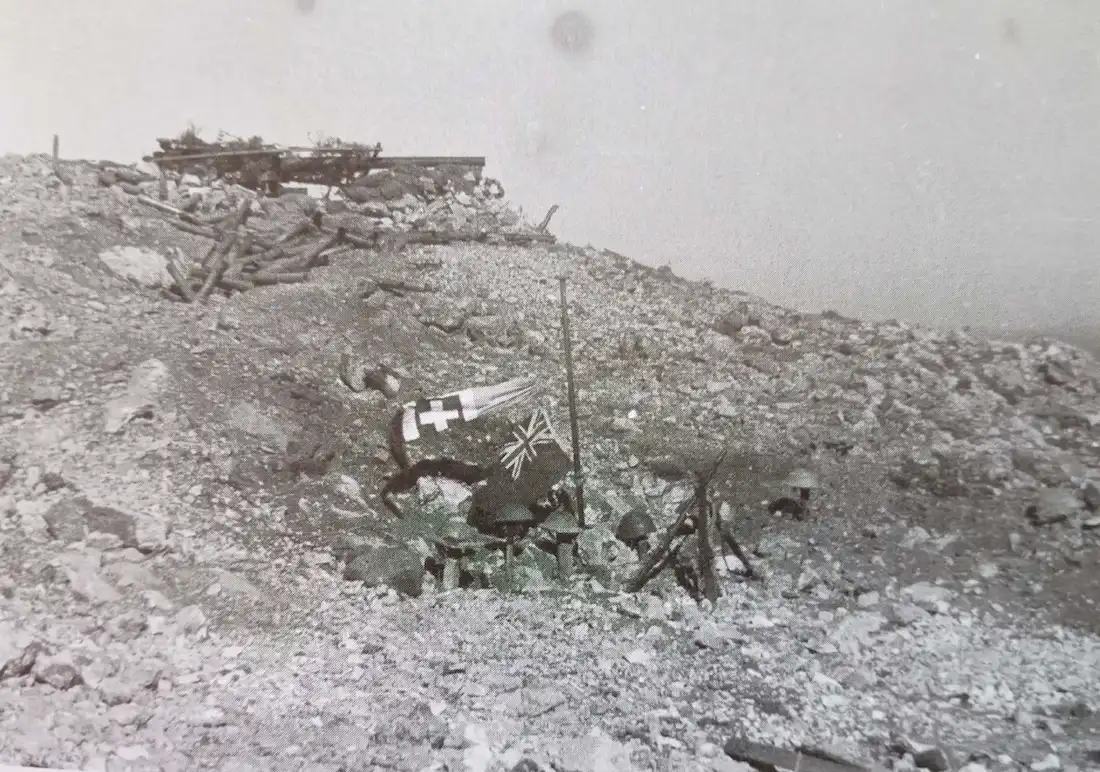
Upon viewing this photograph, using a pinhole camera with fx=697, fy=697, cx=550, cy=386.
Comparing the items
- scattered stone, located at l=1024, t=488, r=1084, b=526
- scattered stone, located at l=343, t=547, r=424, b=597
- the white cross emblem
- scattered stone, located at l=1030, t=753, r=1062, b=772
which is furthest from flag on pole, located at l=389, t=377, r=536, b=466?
scattered stone, located at l=1030, t=753, r=1062, b=772

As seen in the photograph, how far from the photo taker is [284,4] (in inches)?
72.4

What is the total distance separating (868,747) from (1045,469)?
2.40 ft

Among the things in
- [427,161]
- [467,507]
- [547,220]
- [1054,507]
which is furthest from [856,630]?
[427,161]

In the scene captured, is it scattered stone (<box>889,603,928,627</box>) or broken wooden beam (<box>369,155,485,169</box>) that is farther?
broken wooden beam (<box>369,155,485,169</box>)

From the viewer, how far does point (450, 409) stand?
1788 millimetres

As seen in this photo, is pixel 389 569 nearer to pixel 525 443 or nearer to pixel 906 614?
pixel 525 443

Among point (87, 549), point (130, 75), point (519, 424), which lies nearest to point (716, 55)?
point (519, 424)

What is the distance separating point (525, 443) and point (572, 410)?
0.14m

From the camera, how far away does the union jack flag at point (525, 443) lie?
1.74 metres

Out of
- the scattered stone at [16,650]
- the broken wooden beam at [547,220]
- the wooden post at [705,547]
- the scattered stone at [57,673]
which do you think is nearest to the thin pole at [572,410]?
the broken wooden beam at [547,220]

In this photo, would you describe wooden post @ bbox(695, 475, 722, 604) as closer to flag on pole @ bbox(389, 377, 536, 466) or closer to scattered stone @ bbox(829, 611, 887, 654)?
scattered stone @ bbox(829, 611, 887, 654)

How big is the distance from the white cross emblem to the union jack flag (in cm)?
16

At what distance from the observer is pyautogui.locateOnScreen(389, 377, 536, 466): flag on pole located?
1781mm

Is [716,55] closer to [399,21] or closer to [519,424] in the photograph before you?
[399,21]
